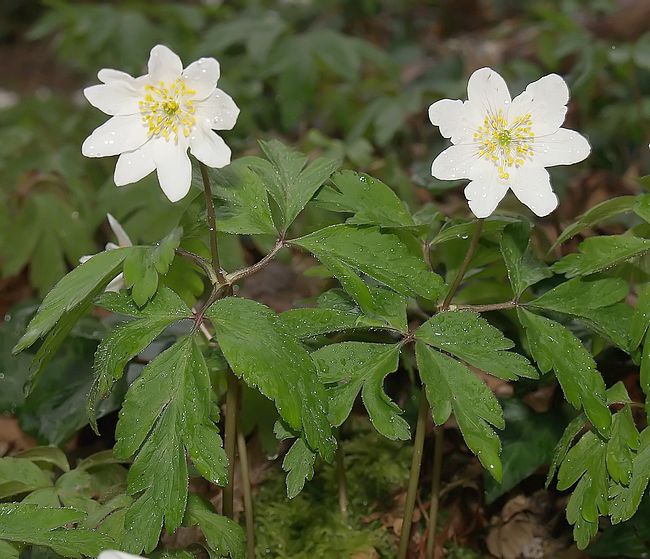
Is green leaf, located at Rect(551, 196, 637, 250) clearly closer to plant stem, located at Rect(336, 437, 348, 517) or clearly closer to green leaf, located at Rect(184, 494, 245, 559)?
plant stem, located at Rect(336, 437, 348, 517)

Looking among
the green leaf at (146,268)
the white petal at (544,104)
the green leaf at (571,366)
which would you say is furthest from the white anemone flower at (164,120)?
the green leaf at (571,366)

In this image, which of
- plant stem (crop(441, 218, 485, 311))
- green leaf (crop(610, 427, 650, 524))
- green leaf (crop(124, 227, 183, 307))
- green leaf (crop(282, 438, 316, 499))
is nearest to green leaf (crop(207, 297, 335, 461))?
green leaf (crop(282, 438, 316, 499))

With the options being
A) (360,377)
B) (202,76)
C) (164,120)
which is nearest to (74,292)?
(164,120)

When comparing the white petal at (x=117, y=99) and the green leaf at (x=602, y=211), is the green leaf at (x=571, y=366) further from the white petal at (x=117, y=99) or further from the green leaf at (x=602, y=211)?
the white petal at (x=117, y=99)

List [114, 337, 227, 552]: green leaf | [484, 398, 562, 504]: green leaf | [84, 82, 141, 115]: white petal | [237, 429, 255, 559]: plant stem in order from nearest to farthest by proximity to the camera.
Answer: [114, 337, 227, 552]: green leaf, [84, 82, 141, 115]: white petal, [237, 429, 255, 559]: plant stem, [484, 398, 562, 504]: green leaf

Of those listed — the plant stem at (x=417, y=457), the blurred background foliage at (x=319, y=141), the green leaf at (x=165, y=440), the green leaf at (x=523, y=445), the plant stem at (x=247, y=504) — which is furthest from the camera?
the blurred background foliage at (x=319, y=141)

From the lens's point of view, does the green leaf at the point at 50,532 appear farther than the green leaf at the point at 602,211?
No
